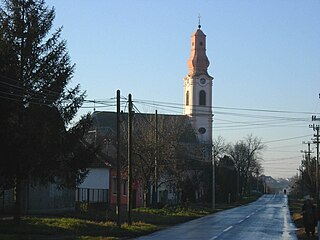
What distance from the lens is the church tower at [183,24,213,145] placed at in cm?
11081

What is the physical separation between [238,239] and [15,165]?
398 inches

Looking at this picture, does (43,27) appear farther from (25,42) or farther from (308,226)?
(308,226)

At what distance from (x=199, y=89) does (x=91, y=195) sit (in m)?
61.2

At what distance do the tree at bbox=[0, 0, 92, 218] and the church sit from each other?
18.0 feet

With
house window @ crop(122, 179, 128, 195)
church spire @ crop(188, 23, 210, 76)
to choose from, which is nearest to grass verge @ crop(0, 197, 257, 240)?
house window @ crop(122, 179, 128, 195)

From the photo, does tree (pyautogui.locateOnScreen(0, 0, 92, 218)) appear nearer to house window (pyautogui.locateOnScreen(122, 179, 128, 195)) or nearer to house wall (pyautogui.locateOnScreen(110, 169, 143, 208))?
house wall (pyautogui.locateOnScreen(110, 169, 143, 208))

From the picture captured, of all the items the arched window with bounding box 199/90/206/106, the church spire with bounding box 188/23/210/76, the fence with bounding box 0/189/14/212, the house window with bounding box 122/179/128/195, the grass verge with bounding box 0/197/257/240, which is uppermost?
the church spire with bounding box 188/23/210/76

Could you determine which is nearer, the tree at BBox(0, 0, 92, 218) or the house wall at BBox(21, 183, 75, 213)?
the tree at BBox(0, 0, 92, 218)

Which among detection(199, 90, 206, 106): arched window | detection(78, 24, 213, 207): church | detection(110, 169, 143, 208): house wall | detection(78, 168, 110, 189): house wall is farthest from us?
detection(199, 90, 206, 106): arched window

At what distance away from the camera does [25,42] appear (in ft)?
93.1

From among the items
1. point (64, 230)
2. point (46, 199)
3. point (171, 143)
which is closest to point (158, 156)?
point (171, 143)

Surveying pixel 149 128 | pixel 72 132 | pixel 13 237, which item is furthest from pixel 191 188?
pixel 13 237

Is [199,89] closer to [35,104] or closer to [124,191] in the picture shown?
[124,191]

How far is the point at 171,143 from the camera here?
2189 inches
